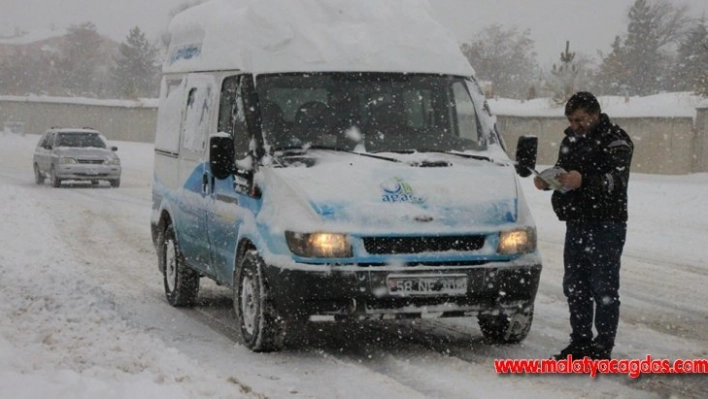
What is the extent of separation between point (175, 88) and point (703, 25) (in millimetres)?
81877

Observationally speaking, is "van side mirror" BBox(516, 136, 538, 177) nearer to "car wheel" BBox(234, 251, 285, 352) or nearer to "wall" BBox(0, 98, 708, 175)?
Answer: "car wheel" BBox(234, 251, 285, 352)

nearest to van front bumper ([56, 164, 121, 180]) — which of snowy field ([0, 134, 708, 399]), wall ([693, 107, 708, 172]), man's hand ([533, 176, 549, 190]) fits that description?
snowy field ([0, 134, 708, 399])

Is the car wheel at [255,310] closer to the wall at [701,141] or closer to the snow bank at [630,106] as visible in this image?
the wall at [701,141]

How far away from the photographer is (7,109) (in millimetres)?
87875

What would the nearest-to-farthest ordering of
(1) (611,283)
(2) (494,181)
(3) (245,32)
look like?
(1) (611,283), (2) (494,181), (3) (245,32)

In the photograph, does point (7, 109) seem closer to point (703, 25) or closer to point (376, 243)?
point (703, 25)

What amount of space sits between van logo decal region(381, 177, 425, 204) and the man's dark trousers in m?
1.06

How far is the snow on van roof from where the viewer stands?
8234mm

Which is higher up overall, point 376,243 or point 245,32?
point 245,32

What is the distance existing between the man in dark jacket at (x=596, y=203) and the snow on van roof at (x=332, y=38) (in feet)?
6.26

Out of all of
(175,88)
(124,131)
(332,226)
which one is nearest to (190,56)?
(175,88)

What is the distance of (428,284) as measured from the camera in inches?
281

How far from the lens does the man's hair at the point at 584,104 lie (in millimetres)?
6812

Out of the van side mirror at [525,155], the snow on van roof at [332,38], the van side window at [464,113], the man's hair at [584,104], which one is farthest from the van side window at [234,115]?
the man's hair at [584,104]
